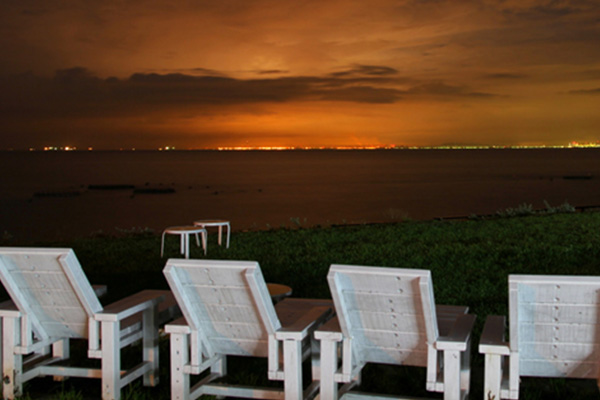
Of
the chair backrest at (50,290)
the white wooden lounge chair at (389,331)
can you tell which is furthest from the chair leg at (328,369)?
the chair backrest at (50,290)

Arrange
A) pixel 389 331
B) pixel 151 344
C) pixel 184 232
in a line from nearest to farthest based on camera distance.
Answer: pixel 389 331 → pixel 151 344 → pixel 184 232

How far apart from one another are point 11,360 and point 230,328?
1361 mm

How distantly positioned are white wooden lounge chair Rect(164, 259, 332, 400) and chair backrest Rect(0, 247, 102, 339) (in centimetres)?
55

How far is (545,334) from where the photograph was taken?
294cm

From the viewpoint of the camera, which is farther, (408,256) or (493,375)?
(408,256)

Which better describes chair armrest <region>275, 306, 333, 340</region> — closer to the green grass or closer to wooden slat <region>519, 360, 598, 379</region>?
the green grass

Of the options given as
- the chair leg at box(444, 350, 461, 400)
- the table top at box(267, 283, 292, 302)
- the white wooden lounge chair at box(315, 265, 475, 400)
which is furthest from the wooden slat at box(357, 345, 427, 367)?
the table top at box(267, 283, 292, 302)

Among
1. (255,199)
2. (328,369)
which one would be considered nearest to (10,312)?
(328,369)

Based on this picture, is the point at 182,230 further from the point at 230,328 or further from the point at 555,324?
the point at 555,324

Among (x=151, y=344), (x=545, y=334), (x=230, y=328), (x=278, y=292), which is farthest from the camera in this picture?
(x=278, y=292)

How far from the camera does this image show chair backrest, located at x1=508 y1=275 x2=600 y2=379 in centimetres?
272

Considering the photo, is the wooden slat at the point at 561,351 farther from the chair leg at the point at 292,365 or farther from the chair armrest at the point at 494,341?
the chair leg at the point at 292,365

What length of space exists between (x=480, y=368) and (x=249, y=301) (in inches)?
72.7

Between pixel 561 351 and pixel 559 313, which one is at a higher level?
pixel 559 313
